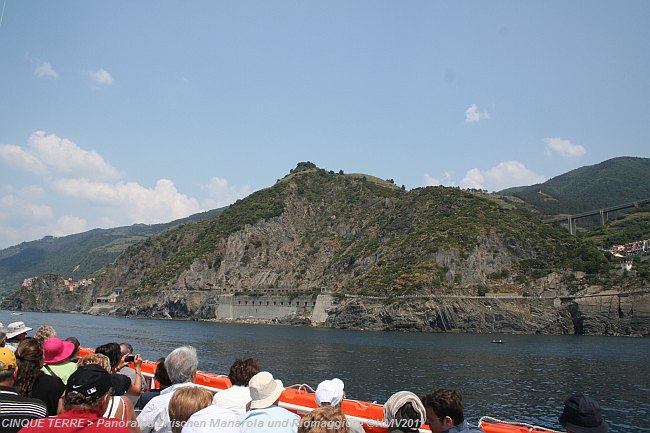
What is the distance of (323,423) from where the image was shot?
15.2 ft

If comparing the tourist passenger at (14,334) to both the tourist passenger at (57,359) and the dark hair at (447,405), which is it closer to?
the tourist passenger at (57,359)

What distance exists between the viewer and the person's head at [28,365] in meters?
6.62

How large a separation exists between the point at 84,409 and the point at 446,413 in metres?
3.61

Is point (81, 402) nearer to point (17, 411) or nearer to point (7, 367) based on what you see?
point (17, 411)

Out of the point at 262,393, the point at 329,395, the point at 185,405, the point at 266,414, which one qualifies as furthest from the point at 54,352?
the point at 329,395

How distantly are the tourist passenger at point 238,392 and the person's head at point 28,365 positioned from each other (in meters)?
2.30

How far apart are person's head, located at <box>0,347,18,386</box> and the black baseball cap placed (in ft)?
7.42

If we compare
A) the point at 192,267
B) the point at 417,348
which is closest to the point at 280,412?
the point at 417,348

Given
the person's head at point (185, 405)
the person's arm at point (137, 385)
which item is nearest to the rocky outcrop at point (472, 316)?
the person's arm at point (137, 385)

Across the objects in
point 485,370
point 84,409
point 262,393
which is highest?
point 84,409

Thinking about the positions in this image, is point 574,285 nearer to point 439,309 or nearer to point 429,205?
point 439,309

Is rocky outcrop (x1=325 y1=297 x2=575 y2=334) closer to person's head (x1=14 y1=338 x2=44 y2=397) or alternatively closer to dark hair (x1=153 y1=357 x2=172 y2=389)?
dark hair (x1=153 y1=357 x2=172 y2=389)

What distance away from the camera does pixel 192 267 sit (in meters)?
172

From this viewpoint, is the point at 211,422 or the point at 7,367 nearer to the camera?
the point at 211,422
